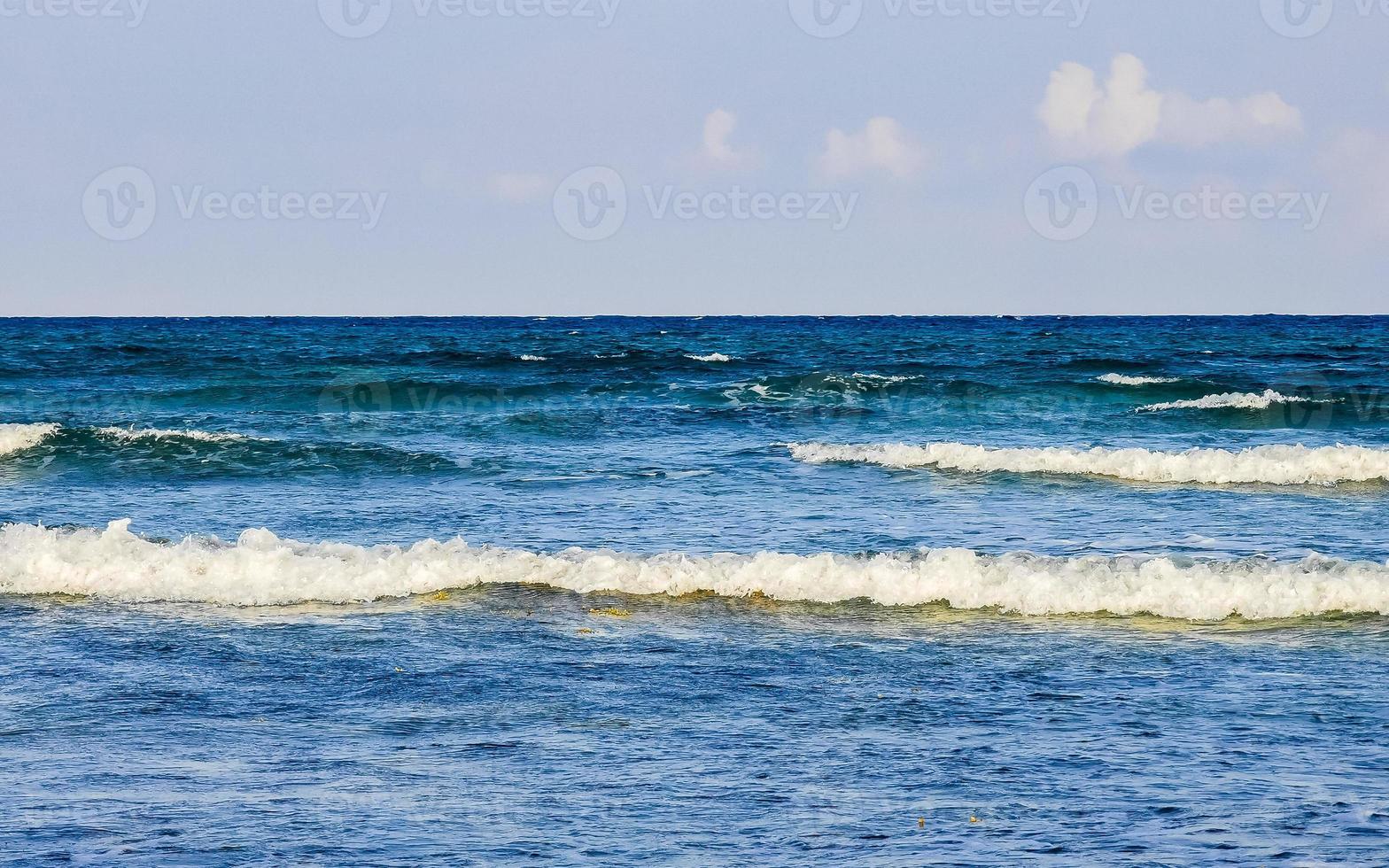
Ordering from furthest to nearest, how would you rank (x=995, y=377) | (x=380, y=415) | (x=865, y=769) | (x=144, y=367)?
(x=144, y=367) < (x=995, y=377) < (x=380, y=415) < (x=865, y=769)

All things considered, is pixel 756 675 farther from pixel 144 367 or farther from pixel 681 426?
pixel 144 367

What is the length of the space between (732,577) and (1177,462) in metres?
8.83

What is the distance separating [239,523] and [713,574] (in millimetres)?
5578

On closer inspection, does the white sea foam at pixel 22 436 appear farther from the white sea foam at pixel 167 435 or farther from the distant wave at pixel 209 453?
the white sea foam at pixel 167 435

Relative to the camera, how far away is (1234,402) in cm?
2523

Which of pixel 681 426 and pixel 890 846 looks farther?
pixel 681 426

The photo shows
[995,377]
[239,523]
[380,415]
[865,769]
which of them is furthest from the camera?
[995,377]

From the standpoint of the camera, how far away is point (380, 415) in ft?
80.8

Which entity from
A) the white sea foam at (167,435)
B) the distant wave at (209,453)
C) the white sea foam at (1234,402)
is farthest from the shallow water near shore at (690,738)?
the white sea foam at (1234,402)

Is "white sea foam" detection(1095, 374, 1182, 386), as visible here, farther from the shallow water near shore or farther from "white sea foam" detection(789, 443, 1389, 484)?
the shallow water near shore

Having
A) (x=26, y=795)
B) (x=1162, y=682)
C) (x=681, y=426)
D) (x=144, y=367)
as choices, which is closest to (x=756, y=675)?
(x=1162, y=682)

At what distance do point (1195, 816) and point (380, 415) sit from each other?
2151 centimetres

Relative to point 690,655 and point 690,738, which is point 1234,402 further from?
point 690,738

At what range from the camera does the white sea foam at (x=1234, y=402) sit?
2477 centimetres
